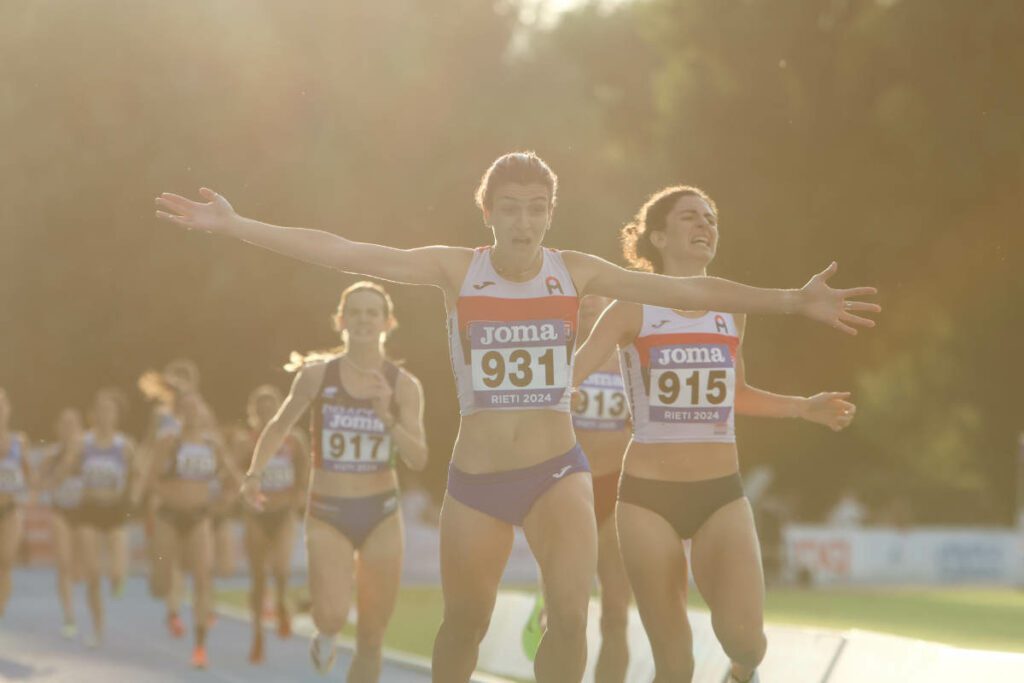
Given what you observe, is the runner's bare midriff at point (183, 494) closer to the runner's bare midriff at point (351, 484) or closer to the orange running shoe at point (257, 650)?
the orange running shoe at point (257, 650)

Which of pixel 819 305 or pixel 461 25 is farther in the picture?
pixel 461 25

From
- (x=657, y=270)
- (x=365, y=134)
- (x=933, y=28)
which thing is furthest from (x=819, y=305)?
(x=365, y=134)

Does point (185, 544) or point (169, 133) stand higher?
point (169, 133)

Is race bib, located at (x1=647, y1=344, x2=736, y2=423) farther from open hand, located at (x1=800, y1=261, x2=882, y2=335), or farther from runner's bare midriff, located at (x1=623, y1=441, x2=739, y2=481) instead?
open hand, located at (x1=800, y1=261, x2=882, y2=335)

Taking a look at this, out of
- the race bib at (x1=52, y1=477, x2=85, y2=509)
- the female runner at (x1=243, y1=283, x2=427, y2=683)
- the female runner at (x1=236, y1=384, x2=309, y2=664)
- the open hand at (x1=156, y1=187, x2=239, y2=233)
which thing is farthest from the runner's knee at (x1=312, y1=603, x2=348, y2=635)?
the race bib at (x1=52, y1=477, x2=85, y2=509)

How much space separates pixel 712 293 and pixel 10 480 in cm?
1340

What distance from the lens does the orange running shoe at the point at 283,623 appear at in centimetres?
2044

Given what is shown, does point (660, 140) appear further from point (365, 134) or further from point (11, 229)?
point (11, 229)

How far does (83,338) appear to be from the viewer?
41781 mm

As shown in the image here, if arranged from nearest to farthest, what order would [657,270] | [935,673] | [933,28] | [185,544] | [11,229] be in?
1. [935,673]
2. [657,270]
3. [185,544]
4. [933,28]
5. [11,229]

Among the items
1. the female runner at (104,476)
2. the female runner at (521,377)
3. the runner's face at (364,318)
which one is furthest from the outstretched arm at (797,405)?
the female runner at (104,476)

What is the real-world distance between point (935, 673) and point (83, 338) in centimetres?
3443

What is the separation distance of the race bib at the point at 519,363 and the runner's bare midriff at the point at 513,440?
0.06m

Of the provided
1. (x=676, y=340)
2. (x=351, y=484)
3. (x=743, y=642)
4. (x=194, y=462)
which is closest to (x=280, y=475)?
(x=194, y=462)
